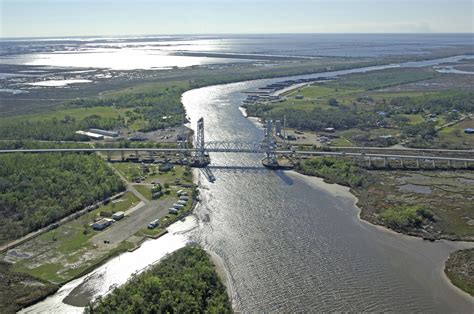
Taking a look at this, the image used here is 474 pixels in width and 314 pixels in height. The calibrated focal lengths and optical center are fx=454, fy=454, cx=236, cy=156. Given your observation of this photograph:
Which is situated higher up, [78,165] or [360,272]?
[78,165]

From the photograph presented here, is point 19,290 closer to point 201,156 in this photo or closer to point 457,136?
point 201,156

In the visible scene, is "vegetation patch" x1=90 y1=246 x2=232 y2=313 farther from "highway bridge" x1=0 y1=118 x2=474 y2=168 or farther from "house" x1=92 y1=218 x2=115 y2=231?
"highway bridge" x1=0 y1=118 x2=474 y2=168

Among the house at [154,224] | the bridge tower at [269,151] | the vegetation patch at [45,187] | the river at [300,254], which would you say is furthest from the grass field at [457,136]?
the vegetation patch at [45,187]

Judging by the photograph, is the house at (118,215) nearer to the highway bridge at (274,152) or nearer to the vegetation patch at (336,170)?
the highway bridge at (274,152)

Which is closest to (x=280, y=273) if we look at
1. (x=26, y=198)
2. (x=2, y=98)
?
(x=26, y=198)

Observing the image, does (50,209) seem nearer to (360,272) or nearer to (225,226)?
(225,226)

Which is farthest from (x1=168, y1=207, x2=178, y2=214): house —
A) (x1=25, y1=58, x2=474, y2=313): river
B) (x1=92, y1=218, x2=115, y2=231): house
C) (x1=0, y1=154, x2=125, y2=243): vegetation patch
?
(x1=0, y1=154, x2=125, y2=243): vegetation patch
